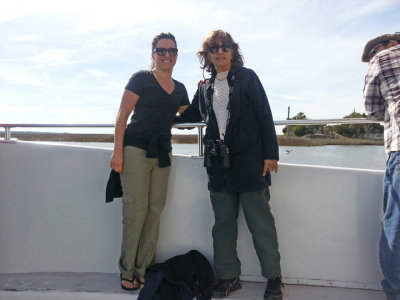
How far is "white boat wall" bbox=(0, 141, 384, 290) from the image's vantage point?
2.29m

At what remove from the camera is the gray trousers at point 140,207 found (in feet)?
7.27

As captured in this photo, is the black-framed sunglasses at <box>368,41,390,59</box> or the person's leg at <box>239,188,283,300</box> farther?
the person's leg at <box>239,188,283,300</box>

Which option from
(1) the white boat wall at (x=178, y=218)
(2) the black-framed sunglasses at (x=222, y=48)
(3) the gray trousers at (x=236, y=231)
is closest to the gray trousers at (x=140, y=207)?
(1) the white boat wall at (x=178, y=218)

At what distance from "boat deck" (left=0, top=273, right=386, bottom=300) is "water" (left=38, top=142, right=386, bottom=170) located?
2.69ft

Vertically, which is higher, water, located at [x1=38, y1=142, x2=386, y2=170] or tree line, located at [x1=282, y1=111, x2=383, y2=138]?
tree line, located at [x1=282, y1=111, x2=383, y2=138]

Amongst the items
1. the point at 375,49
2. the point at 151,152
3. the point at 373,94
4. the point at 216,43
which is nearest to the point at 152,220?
the point at 151,152

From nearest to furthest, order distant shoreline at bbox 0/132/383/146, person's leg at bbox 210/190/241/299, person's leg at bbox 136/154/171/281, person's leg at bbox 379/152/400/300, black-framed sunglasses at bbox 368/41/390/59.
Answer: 1. person's leg at bbox 379/152/400/300
2. black-framed sunglasses at bbox 368/41/390/59
3. person's leg at bbox 210/190/241/299
4. person's leg at bbox 136/154/171/281
5. distant shoreline at bbox 0/132/383/146

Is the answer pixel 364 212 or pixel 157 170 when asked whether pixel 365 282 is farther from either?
pixel 157 170

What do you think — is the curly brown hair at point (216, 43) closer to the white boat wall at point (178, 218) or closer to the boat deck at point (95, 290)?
the white boat wall at point (178, 218)

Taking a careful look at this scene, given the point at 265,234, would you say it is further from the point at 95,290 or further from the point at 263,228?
the point at 95,290

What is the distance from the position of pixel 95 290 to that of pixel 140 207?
63 cm

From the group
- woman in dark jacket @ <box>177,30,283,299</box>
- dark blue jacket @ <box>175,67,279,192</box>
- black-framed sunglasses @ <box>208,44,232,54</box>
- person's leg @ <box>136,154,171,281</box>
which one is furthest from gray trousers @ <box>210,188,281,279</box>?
black-framed sunglasses @ <box>208,44,232,54</box>

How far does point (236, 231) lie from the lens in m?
2.28

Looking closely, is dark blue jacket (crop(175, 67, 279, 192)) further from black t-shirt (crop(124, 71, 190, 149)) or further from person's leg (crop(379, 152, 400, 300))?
person's leg (crop(379, 152, 400, 300))
